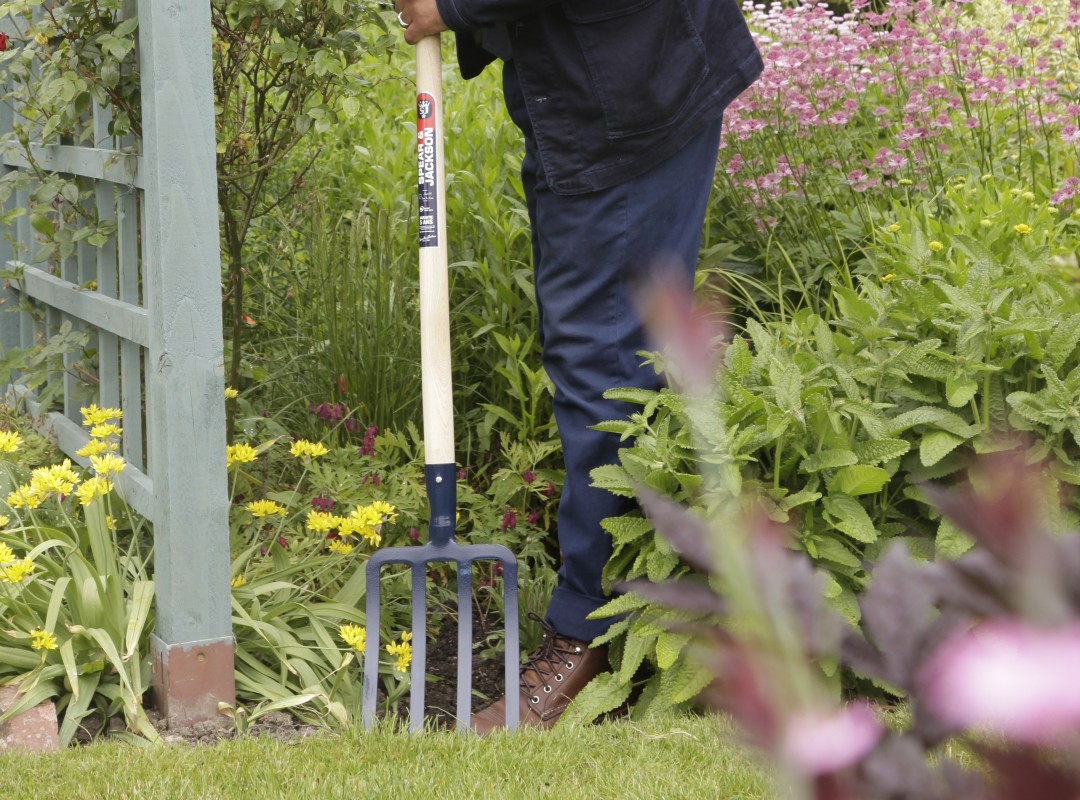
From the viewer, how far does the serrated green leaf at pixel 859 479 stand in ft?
7.66

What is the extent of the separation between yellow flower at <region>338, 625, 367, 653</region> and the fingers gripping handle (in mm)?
393

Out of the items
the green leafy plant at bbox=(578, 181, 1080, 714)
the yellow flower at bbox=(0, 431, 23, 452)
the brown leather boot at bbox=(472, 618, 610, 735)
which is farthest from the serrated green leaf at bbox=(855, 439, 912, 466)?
the yellow flower at bbox=(0, 431, 23, 452)

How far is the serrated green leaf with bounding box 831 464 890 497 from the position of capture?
234cm

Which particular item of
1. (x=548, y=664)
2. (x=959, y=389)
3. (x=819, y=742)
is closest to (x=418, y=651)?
(x=548, y=664)

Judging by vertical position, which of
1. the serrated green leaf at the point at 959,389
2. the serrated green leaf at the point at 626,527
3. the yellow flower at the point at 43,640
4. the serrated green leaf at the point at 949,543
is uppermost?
the serrated green leaf at the point at 959,389

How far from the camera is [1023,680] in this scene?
304 mm

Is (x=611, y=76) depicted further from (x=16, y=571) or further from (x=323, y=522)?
→ (x=16, y=571)

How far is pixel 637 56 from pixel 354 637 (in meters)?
1.31

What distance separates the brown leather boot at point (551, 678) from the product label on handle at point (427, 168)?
91cm

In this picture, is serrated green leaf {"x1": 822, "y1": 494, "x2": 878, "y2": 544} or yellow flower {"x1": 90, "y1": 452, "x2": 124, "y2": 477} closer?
serrated green leaf {"x1": 822, "y1": 494, "x2": 878, "y2": 544}

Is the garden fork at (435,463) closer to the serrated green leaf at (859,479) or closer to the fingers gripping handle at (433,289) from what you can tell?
the fingers gripping handle at (433,289)

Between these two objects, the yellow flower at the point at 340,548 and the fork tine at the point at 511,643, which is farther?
the yellow flower at the point at 340,548

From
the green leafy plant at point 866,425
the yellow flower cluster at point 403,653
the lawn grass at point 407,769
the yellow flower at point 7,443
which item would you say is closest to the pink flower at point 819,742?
the lawn grass at point 407,769

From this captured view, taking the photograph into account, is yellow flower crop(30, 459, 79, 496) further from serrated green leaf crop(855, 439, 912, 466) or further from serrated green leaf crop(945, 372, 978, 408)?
serrated green leaf crop(945, 372, 978, 408)
